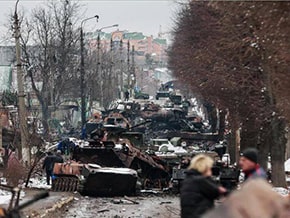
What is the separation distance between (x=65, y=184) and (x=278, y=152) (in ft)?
23.9

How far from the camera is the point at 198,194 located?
899cm

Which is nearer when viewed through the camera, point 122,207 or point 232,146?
point 122,207

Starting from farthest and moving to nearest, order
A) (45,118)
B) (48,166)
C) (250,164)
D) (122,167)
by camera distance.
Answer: (45,118)
(48,166)
(122,167)
(250,164)

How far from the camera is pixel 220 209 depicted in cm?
602

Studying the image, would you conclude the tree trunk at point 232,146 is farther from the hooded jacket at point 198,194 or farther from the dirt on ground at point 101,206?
the hooded jacket at point 198,194

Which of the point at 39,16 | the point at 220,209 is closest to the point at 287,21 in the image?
the point at 220,209

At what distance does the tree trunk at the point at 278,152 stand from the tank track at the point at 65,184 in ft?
22.4

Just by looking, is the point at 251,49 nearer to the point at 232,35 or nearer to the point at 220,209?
the point at 232,35

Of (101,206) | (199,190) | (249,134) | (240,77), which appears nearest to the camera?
(199,190)

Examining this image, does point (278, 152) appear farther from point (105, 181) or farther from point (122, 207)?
point (122, 207)

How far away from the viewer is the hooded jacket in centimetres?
891

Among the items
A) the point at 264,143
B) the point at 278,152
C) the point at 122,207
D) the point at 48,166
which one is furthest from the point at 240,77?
the point at 122,207

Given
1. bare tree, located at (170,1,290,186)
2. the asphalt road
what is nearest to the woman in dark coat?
bare tree, located at (170,1,290,186)

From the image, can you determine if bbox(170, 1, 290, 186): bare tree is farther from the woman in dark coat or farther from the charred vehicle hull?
the woman in dark coat
